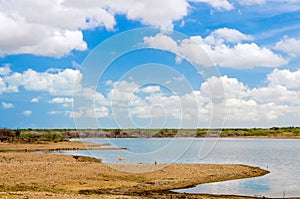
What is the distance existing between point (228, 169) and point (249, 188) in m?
13.2

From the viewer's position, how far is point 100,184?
1513 inches

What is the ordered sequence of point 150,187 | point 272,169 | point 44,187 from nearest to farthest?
point 44,187 < point 150,187 < point 272,169

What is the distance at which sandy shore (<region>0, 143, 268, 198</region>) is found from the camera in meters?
32.9

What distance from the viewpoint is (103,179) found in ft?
138

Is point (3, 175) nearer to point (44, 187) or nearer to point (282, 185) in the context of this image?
point (44, 187)

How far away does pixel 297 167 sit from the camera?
5950cm

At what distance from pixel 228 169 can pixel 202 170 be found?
415 centimetres

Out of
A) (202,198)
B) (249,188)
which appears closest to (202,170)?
(249,188)

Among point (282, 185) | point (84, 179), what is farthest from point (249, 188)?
point (84, 179)

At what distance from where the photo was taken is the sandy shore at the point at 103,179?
108 feet

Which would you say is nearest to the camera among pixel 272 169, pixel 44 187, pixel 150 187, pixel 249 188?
pixel 44 187

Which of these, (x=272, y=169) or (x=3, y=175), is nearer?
(x=3, y=175)

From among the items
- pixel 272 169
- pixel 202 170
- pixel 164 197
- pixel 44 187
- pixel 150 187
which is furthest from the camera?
pixel 272 169

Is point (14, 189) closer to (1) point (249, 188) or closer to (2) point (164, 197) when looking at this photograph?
(2) point (164, 197)
